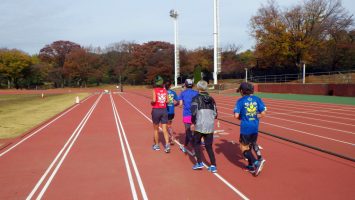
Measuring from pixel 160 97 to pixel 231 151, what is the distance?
2248 millimetres

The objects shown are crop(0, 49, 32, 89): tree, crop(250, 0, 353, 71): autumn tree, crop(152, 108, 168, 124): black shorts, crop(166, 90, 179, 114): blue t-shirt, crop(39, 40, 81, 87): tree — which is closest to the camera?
crop(152, 108, 168, 124): black shorts

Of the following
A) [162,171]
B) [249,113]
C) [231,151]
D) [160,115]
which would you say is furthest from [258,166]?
[160,115]

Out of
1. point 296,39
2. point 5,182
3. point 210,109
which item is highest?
point 296,39

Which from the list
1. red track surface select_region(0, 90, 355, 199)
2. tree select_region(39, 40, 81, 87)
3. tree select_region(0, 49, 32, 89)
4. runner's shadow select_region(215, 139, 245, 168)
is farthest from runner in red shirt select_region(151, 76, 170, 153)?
tree select_region(39, 40, 81, 87)

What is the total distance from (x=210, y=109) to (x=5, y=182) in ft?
13.3

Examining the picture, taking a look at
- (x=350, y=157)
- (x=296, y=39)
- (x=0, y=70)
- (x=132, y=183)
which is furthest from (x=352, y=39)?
(x=0, y=70)

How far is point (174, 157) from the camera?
302 inches

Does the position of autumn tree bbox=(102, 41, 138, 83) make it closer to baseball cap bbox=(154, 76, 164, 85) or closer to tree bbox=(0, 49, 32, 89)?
tree bbox=(0, 49, 32, 89)

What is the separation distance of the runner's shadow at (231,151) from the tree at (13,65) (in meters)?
76.8

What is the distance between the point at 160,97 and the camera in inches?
311

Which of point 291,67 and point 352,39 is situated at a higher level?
point 352,39

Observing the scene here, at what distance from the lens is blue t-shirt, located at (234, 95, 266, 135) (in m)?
5.95

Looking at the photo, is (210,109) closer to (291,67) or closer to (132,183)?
(132,183)

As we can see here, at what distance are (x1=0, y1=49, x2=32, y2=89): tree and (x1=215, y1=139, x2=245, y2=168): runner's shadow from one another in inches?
3022
